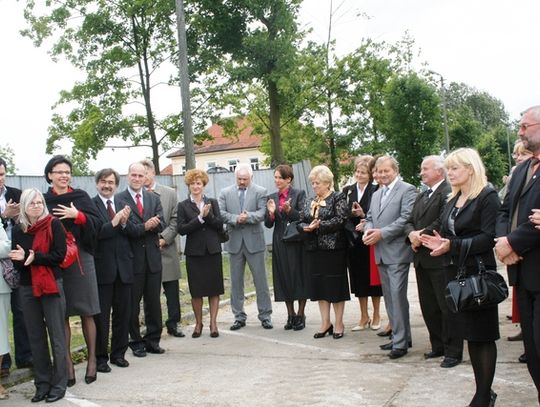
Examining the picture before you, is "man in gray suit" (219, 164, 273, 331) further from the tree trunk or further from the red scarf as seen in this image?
the tree trunk

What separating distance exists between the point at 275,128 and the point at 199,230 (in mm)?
15743

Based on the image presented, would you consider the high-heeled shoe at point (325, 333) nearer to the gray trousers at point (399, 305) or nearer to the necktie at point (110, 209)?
the gray trousers at point (399, 305)

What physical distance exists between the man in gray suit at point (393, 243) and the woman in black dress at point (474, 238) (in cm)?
166

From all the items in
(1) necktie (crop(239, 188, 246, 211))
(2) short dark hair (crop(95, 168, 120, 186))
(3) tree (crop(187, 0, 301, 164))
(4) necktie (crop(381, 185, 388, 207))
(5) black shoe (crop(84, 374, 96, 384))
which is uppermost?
(3) tree (crop(187, 0, 301, 164))

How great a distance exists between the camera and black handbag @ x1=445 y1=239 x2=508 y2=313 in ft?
15.2

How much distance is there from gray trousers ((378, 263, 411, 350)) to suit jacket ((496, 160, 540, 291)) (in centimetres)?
226

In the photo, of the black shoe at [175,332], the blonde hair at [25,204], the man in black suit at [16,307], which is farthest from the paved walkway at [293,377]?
the blonde hair at [25,204]

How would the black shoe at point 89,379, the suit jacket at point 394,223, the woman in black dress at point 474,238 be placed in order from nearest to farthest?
the woman in black dress at point 474,238 < the black shoe at point 89,379 < the suit jacket at point 394,223

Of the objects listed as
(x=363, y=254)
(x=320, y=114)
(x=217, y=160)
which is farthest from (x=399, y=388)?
(x=217, y=160)

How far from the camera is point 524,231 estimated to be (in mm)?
4406

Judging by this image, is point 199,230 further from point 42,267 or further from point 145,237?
point 42,267

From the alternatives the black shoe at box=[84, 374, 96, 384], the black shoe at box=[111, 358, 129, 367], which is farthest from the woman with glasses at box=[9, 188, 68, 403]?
the black shoe at box=[111, 358, 129, 367]

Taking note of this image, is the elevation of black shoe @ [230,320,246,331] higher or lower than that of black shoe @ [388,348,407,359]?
higher

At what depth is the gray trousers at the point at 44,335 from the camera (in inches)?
233
